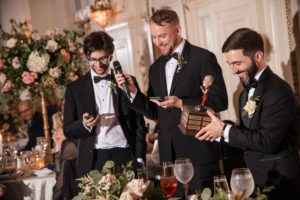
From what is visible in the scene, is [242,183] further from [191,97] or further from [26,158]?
[26,158]

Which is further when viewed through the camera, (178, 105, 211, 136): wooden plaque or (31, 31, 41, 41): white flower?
(31, 31, 41, 41): white flower

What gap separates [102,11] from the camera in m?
6.73

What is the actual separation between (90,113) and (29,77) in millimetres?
1083

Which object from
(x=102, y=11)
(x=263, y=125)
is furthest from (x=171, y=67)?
(x=102, y=11)

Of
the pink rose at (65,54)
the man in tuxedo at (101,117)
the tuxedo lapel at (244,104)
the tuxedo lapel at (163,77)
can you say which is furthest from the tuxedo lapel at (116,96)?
the pink rose at (65,54)

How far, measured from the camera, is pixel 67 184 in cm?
374

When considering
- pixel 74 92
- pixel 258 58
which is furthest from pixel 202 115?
pixel 74 92

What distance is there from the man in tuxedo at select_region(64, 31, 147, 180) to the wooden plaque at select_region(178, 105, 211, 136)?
64 cm

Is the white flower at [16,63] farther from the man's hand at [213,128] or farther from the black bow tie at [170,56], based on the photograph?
the man's hand at [213,128]

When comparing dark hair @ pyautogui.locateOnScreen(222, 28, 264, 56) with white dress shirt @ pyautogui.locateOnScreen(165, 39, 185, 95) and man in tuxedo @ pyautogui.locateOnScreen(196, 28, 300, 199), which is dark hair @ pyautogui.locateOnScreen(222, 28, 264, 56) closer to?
man in tuxedo @ pyautogui.locateOnScreen(196, 28, 300, 199)

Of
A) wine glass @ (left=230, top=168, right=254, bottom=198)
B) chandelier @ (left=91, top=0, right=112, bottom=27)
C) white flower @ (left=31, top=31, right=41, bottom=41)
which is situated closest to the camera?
wine glass @ (left=230, top=168, right=254, bottom=198)

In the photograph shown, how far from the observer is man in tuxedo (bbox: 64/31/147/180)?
3.19 meters

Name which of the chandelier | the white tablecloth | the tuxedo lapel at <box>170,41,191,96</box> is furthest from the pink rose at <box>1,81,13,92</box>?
the chandelier

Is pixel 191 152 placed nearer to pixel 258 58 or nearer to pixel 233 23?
pixel 258 58
